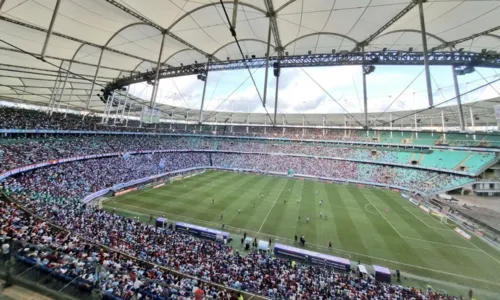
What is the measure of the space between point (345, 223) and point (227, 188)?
57.6 ft

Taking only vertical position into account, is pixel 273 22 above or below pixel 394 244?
above

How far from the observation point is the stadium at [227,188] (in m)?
9.52

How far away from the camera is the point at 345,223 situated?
22641mm

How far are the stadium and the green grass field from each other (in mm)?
192

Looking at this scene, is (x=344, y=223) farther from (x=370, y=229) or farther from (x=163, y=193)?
(x=163, y=193)

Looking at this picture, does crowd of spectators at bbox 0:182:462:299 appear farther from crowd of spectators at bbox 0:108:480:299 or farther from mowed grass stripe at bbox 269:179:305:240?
mowed grass stripe at bbox 269:179:305:240

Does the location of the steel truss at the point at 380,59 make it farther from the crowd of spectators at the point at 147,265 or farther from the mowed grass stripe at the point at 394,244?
the mowed grass stripe at the point at 394,244

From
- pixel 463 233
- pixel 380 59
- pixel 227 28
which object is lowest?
pixel 463 233

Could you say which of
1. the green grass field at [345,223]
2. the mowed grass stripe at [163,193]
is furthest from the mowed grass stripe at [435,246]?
the mowed grass stripe at [163,193]

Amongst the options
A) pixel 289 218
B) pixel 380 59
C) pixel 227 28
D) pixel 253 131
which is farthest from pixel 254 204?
pixel 253 131

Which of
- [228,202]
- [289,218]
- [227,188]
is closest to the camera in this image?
[289,218]

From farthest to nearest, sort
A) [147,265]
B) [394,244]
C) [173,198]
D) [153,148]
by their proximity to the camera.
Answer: [153,148], [173,198], [394,244], [147,265]

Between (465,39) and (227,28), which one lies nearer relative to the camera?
(465,39)

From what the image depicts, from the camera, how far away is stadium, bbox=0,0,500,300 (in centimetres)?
952
